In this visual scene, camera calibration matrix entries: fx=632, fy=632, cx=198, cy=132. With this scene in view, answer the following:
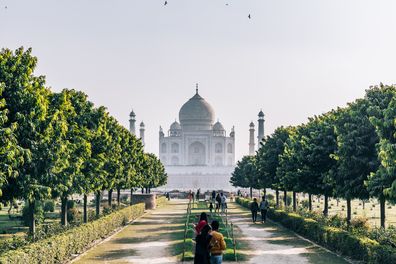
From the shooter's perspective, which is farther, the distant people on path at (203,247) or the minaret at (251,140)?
the minaret at (251,140)

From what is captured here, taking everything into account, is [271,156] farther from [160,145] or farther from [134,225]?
[160,145]

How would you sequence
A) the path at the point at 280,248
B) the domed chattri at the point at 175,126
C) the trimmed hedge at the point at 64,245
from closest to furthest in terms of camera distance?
1. the trimmed hedge at the point at 64,245
2. the path at the point at 280,248
3. the domed chattri at the point at 175,126

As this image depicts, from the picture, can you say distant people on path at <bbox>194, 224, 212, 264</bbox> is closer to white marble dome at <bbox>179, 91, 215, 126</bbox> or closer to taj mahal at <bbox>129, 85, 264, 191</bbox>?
taj mahal at <bbox>129, 85, 264, 191</bbox>

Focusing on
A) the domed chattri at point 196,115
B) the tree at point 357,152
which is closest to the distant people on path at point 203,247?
the tree at point 357,152

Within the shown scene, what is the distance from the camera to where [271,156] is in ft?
156

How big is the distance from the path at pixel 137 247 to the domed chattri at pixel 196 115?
403 ft

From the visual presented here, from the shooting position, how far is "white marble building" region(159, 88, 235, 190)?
153250 millimetres

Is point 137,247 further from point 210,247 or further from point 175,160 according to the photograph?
point 175,160

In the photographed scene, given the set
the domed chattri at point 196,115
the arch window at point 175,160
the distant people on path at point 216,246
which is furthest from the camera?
the arch window at point 175,160

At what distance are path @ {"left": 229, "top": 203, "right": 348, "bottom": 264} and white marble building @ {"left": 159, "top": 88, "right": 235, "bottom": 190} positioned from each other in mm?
118167

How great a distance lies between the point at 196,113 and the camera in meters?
159

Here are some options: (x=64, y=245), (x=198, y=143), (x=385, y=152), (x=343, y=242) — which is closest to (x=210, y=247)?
(x=385, y=152)

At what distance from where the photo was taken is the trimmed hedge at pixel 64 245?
1727 cm

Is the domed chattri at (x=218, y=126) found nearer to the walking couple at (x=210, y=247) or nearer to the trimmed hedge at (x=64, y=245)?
the trimmed hedge at (x=64, y=245)
